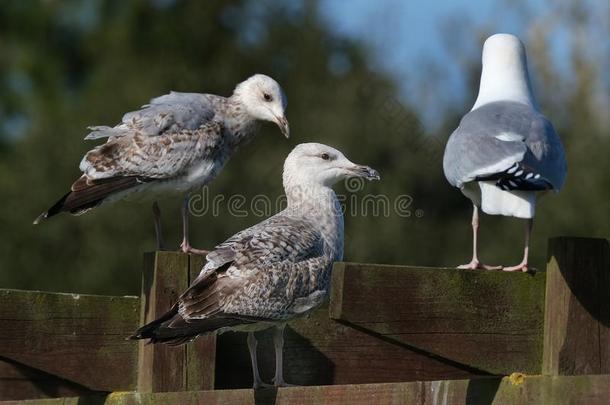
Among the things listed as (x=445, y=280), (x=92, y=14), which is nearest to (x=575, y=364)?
(x=445, y=280)

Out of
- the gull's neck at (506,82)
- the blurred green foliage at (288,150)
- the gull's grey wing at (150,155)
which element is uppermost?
the blurred green foliage at (288,150)

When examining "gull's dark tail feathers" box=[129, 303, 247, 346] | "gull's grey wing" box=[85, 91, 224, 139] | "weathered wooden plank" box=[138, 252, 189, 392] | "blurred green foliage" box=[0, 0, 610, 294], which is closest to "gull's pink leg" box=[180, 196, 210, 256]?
"gull's grey wing" box=[85, 91, 224, 139]

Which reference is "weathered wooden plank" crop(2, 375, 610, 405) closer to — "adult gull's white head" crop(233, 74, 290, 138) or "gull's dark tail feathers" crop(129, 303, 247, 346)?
"gull's dark tail feathers" crop(129, 303, 247, 346)

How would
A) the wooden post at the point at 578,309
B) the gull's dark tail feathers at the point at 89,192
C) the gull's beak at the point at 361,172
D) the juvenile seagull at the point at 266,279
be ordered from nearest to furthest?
the wooden post at the point at 578,309 → the juvenile seagull at the point at 266,279 → the gull's beak at the point at 361,172 → the gull's dark tail feathers at the point at 89,192

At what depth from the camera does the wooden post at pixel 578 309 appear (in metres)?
3.85

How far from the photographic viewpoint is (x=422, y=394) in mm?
3779

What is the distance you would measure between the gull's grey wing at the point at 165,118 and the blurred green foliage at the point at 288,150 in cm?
1099

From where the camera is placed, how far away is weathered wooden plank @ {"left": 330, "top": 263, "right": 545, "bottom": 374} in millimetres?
4117

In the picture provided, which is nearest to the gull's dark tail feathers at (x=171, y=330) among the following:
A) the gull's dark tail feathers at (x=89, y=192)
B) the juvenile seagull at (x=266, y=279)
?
the juvenile seagull at (x=266, y=279)

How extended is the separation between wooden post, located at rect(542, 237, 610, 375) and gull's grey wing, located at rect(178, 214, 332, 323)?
1458 mm

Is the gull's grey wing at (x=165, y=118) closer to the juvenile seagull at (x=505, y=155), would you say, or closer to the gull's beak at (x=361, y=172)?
the gull's beak at (x=361, y=172)

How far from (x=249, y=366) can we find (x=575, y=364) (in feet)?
4.58

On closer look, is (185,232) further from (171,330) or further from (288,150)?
(288,150)

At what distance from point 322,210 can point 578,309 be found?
257cm
